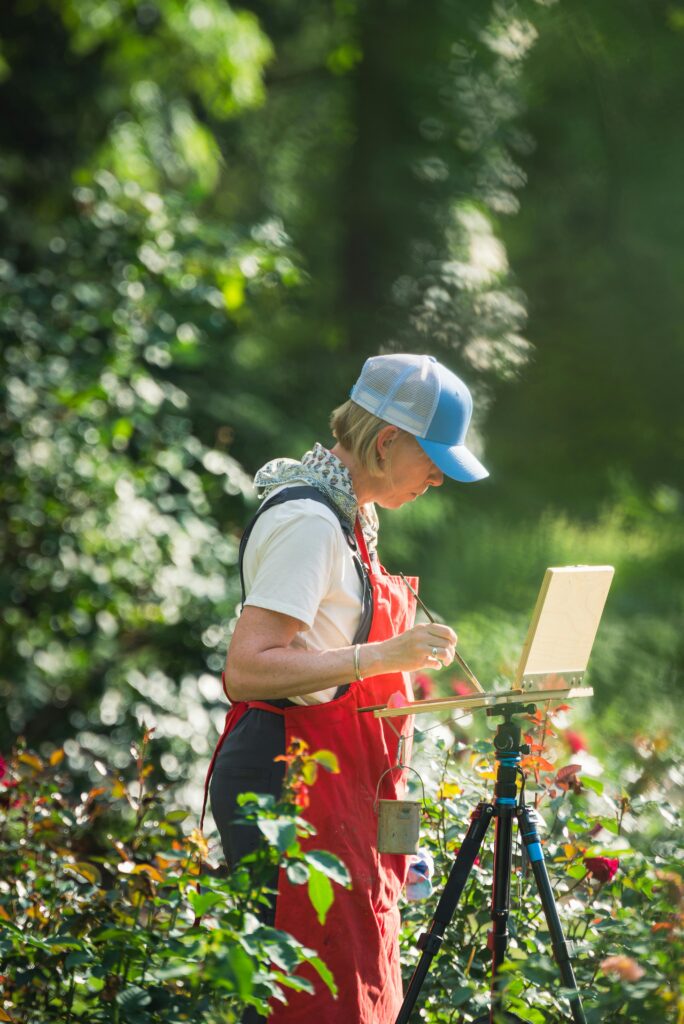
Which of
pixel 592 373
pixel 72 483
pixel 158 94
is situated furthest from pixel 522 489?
pixel 158 94

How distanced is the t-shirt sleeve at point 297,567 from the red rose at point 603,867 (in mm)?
723

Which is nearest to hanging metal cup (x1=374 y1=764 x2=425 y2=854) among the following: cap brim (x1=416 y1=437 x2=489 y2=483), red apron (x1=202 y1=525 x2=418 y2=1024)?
red apron (x1=202 y1=525 x2=418 y2=1024)

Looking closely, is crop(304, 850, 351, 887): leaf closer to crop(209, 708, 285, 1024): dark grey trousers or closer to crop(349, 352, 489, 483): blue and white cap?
crop(209, 708, 285, 1024): dark grey trousers

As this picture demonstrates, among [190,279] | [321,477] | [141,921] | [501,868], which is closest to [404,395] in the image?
[321,477]

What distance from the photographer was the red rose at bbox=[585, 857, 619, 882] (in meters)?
1.99

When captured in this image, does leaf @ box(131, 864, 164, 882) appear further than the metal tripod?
Yes

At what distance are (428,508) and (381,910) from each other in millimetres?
2576

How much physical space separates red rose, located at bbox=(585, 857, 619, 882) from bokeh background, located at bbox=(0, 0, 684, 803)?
1.09m

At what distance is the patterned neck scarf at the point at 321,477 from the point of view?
6.01 ft

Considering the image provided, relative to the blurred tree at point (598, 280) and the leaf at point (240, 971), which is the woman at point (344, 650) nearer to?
the leaf at point (240, 971)

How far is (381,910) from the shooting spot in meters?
1.78

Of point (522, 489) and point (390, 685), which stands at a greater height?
point (522, 489)

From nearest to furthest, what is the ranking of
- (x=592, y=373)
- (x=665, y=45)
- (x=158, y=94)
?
(x=665, y=45)
(x=592, y=373)
(x=158, y=94)

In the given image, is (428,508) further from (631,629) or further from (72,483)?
(72,483)
